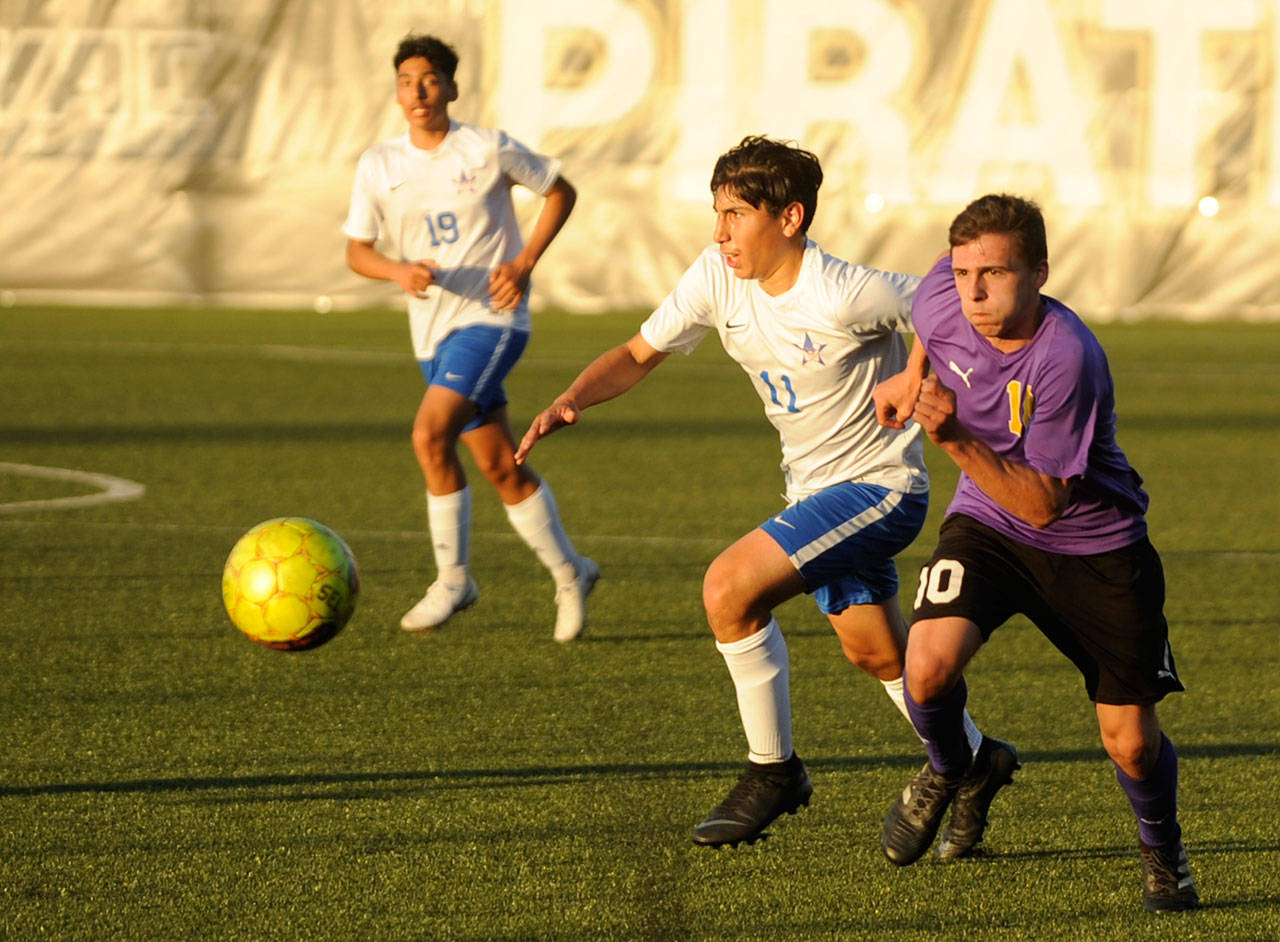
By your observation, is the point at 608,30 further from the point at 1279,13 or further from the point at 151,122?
the point at 1279,13

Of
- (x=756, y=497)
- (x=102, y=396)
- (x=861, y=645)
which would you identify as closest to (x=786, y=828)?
(x=861, y=645)

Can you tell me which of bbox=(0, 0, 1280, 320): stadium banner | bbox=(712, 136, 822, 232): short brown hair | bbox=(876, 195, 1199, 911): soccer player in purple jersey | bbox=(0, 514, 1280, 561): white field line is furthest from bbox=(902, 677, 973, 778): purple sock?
bbox=(0, 0, 1280, 320): stadium banner

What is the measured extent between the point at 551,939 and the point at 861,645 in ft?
4.62

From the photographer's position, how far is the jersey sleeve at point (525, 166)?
7867 millimetres

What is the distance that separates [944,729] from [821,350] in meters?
1.05

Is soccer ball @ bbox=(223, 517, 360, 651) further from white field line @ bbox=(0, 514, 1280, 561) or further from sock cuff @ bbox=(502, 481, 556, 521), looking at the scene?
white field line @ bbox=(0, 514, 1280, 561)

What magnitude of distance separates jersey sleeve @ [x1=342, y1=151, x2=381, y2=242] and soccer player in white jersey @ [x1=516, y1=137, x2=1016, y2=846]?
9.68ft

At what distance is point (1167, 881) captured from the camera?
4.35 meters

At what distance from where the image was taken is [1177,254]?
22.7 metres

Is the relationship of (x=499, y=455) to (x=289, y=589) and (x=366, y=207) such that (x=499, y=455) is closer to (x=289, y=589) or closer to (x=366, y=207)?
(x=366, y=207)

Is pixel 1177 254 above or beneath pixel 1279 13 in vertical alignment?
beneath

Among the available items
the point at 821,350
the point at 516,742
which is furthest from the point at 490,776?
the point at 821,350

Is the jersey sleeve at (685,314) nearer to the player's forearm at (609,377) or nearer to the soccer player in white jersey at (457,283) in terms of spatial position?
the player's forearm at (609,377)

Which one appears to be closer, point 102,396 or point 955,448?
point 955,448
